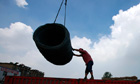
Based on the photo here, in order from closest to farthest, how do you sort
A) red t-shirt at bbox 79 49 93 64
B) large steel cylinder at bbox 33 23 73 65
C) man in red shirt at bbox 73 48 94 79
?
large steel cylinder at bbox 33 23 73 65
man in red shirt at bbox 73 48 94 79
red t-shirt at bbox 79 49 93 64

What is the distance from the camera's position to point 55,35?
16.3 ft

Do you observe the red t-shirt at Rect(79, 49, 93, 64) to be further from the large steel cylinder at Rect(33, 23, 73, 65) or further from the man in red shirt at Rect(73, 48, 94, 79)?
the large steel cylinder at Rect(33, 23, 73, 65)

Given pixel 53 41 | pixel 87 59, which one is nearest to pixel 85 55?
pixel 87 59

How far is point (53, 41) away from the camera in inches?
202

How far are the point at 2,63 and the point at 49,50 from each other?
83.4 ft

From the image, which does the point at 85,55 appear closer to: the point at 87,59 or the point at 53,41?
the point at 87,59

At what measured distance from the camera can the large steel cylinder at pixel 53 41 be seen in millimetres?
3852

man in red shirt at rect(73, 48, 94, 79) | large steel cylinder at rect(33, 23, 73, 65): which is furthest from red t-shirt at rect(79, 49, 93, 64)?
large steel cylinder at rect(33, 23, 73, 65)

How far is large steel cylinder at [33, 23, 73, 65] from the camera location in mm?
3852

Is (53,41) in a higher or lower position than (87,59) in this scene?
higher

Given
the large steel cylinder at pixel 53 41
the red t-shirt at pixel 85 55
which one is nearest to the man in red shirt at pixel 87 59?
the red t-shirt at pixel 85 55

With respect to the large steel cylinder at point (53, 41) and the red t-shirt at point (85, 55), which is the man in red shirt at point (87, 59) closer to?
the red t-shirt at point (85, 55)

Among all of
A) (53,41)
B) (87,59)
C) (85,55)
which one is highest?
(53,41)

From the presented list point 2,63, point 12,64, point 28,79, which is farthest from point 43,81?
point 2,63
